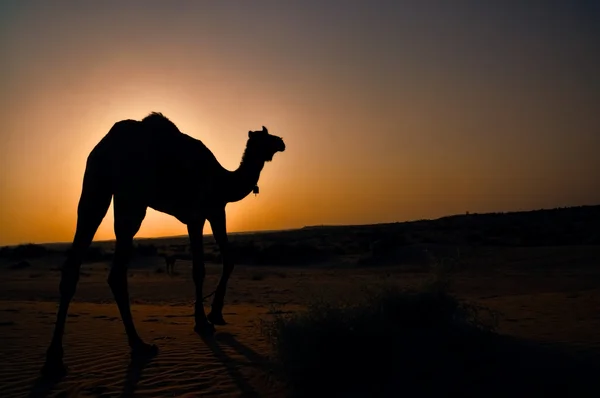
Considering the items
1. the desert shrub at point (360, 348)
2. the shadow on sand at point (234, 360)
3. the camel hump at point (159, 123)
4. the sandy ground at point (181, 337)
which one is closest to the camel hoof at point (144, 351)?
the sandy ground at point (181, 337)

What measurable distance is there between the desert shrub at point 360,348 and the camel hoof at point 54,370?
8.56 feet

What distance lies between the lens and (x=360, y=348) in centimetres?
604

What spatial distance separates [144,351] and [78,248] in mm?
1684

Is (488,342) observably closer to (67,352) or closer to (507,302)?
(67,352)

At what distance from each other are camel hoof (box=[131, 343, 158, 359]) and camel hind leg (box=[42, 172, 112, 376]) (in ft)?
3.39

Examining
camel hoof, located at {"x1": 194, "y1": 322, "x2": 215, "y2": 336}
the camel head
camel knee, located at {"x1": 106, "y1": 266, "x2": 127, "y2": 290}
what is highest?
the camel head

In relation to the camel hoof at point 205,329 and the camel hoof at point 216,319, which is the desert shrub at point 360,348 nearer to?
the camel hoof at point 205,329

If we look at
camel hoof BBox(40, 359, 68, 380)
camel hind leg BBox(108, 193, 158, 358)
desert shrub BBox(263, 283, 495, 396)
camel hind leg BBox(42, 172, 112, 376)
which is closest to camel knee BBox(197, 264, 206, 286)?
camel hind leg BBox(108, 193, 158, 358)

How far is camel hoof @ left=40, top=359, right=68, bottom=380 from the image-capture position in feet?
21.8

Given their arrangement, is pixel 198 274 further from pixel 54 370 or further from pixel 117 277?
pixel 54 370

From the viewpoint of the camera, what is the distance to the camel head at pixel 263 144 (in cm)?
1046

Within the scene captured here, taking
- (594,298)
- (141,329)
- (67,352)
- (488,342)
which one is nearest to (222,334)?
(141,329)

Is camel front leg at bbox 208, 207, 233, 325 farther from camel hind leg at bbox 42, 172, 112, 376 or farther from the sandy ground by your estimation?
camel hind leg at bbox 42, 172, 112, 376

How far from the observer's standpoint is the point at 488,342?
659 centimetres
